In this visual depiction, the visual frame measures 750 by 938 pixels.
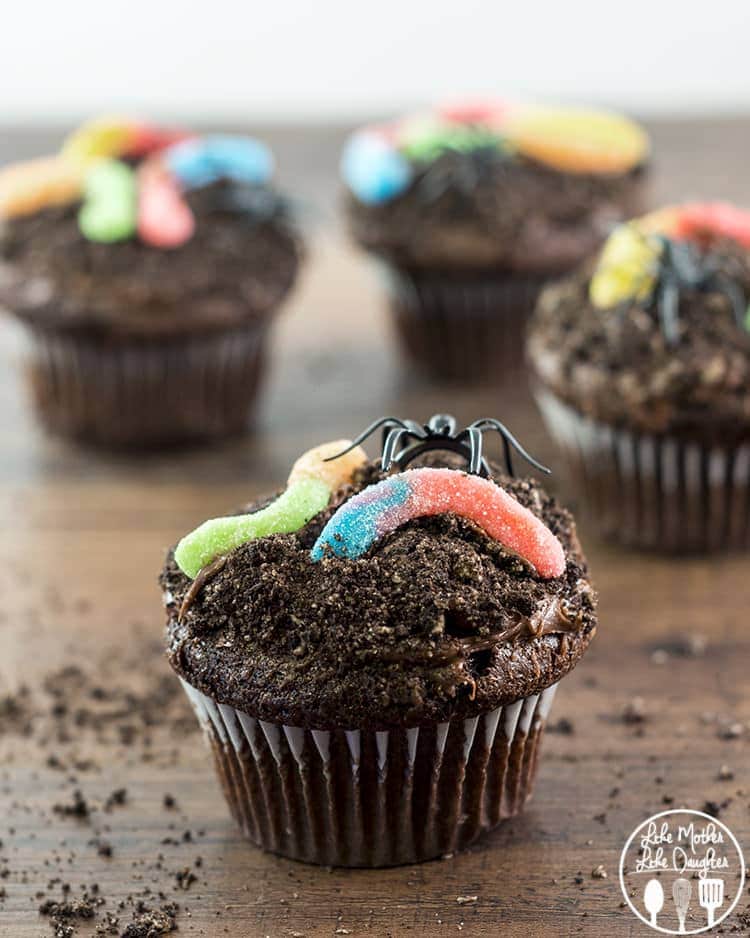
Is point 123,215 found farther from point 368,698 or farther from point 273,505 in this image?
point 368,698

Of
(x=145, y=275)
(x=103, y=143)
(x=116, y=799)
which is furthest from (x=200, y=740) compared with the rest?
(x=103, y=143)

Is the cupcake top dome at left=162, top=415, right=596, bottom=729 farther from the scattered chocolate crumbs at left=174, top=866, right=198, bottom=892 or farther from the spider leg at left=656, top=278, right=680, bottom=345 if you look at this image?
the spider leg at left=656, top=278, right=680, bottom=345

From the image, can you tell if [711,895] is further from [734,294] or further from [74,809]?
[734,294]

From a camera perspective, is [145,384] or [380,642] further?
[145,384]

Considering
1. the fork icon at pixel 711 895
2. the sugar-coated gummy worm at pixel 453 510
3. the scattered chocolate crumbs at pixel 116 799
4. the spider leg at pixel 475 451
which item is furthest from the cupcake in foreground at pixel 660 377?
the scattered chocolate crumbs at pixel 116 799

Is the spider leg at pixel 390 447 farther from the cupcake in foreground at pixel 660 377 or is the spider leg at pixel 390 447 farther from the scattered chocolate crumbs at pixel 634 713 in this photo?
the cupcake in foreground at pixel 660 377

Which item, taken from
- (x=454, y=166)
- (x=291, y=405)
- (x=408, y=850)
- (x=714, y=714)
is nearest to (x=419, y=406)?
(x=291, y=405)

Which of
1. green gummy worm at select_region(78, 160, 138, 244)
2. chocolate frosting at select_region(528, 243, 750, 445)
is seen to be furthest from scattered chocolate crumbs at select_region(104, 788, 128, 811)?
green gummy worm at select_region(78, 160, 138, 244)
